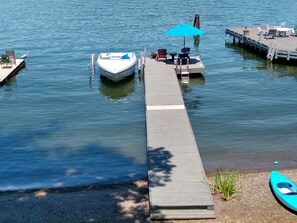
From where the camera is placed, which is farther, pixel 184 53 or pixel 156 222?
pixel 184 53

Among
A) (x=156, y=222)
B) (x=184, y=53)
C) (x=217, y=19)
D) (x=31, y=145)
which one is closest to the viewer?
(x=156, y=222)

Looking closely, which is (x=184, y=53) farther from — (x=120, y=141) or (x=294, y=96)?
(x=120, y=141)

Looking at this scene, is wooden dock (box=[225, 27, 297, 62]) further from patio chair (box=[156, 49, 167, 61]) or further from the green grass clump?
the green grass clump

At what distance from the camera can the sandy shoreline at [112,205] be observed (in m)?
12.1

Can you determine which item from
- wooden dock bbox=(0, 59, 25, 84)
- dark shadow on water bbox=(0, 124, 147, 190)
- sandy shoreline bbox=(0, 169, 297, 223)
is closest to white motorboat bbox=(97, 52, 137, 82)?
wooden dock bbox=(0, 59, 25, 84)

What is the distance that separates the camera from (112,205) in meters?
13.0

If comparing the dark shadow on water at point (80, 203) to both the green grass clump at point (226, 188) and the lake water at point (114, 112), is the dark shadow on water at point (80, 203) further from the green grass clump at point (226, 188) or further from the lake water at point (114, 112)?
the green grass clump at point (226, 188)

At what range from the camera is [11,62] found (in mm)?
32250

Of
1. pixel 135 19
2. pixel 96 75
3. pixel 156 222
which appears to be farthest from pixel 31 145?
pixel 135 19

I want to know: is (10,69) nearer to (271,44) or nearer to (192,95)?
(192,95)

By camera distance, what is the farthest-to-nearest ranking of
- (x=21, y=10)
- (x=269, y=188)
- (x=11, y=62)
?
(x=21, y=10), (x=11, y=62), (x=269, y=188)

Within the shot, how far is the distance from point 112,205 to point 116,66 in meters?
16.0

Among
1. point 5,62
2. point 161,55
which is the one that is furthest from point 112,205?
point 5,62

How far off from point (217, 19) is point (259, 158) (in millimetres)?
43947
